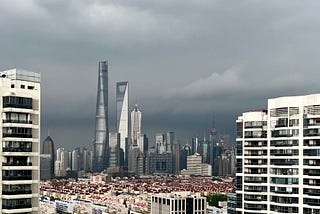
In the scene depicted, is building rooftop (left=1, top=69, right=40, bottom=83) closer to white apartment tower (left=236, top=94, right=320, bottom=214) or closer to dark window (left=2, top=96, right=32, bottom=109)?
dark window (left=2, top=96, right=32, bottom=109)

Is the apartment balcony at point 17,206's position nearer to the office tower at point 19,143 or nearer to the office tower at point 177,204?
the office tower at point 19,143

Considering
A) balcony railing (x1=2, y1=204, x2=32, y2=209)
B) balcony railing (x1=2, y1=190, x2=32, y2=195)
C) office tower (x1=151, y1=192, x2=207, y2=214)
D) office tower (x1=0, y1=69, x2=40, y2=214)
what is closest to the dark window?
office tower (x1=0, y1=69, x2=40, y2=214)

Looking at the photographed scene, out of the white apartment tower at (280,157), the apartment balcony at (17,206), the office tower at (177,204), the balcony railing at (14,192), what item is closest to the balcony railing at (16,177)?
the balcony railing at (14,192)

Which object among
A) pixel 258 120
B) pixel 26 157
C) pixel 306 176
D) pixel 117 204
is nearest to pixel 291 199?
pixel 306 176

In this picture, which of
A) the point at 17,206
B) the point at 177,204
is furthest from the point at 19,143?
the point at 177,204

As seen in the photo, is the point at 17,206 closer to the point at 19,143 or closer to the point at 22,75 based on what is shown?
the point at 19,143

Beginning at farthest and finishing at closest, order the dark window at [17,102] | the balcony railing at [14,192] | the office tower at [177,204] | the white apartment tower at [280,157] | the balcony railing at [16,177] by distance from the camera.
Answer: the office tower at [177,204], the white apartment tower at [280,157], the dark window at [17,102], the balcony railing at [16,177], the balcony railing at [14,192]
